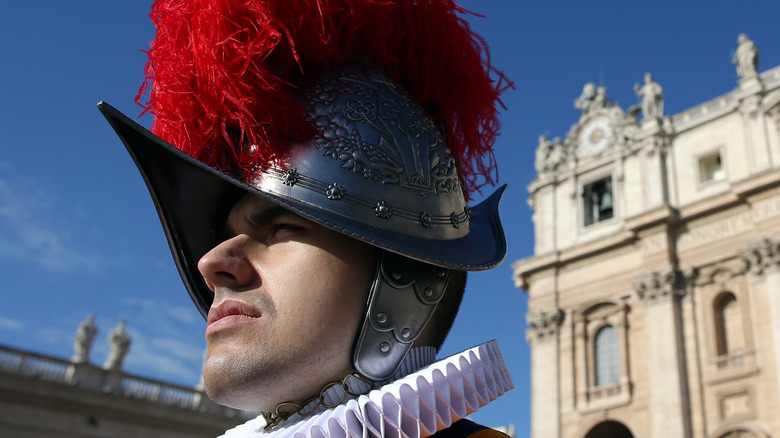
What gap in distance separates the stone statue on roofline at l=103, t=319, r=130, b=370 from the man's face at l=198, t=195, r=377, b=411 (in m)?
16.1

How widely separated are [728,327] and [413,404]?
62.4ft

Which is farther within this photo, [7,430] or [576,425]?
[576,425]

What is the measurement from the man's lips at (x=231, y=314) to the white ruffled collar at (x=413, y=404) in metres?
0.28

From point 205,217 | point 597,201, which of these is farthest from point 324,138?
point 597,201

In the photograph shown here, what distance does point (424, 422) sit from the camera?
1.86m

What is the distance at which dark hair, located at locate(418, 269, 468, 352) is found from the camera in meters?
2.26

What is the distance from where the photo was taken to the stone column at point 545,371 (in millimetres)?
21300

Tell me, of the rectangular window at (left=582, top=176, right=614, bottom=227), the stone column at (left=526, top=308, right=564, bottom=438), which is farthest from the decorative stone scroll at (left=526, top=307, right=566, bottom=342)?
the rectangular window at (left=582, top=176, right=614, bottom=227)

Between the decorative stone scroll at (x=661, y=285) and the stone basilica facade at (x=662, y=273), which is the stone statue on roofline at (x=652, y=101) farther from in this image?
the decorative stone scroll at (x=661, y=285)

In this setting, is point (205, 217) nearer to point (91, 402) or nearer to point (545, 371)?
point (91, 402)

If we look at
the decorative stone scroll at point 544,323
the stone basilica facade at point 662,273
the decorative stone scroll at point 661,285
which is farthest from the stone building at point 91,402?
the decorative stone scroll at point 661,285

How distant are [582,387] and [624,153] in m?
6.86

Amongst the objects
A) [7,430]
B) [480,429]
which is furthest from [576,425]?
[480,429]

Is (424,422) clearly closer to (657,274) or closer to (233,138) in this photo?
(233,138)
